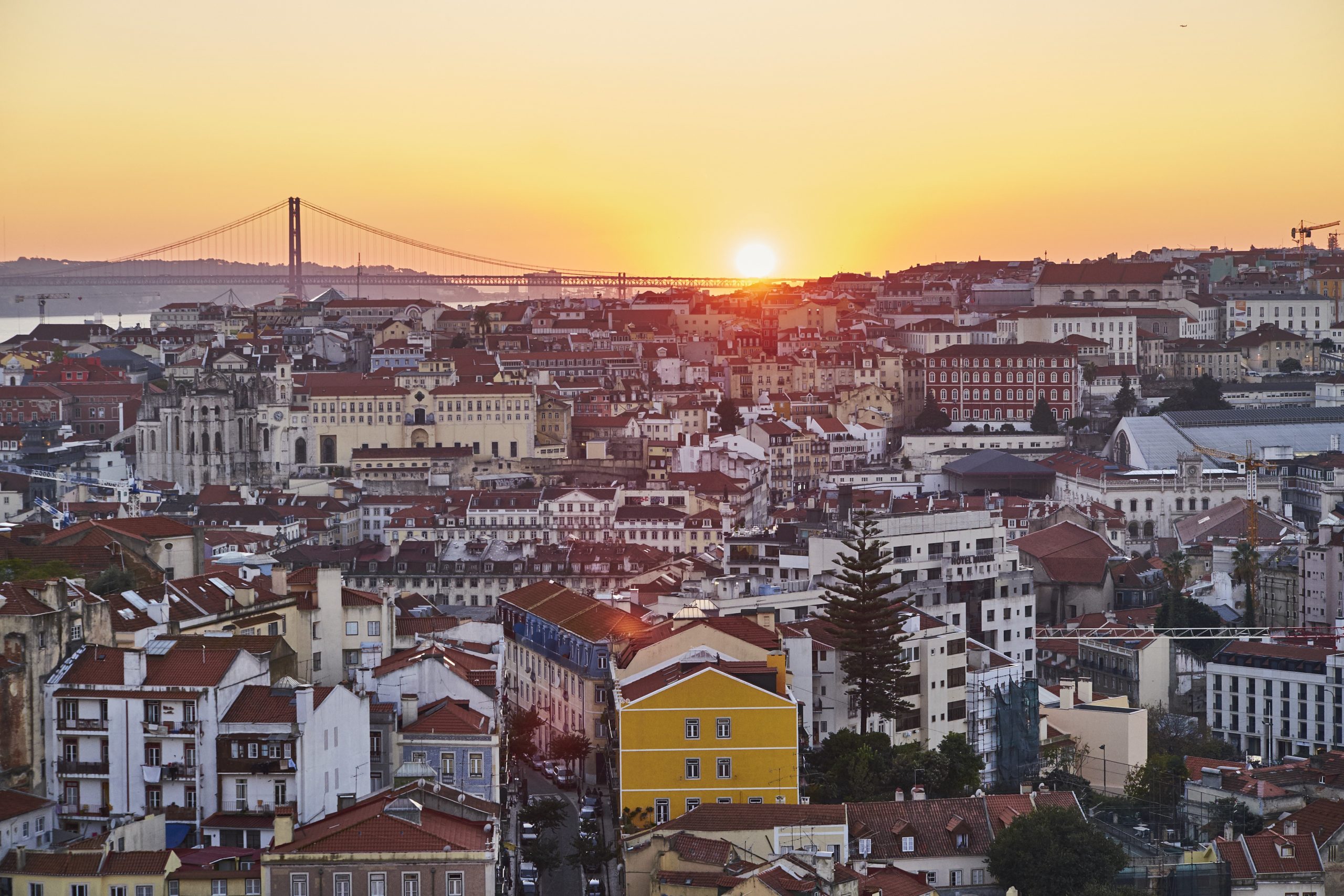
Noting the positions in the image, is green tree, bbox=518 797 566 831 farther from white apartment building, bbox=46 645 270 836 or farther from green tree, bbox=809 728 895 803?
white apartment building, bbox=46 645 270 836

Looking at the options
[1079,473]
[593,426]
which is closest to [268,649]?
[1079,473]

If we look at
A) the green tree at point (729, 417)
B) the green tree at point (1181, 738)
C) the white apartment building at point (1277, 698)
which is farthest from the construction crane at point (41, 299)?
the green tree at point (1181, 738)

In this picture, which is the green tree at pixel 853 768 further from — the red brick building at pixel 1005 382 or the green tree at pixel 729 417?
the red brick building at pixel 1005 382

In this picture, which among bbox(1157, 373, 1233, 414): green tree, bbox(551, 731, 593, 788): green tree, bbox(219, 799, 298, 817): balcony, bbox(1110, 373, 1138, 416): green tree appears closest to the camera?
bbox(219, 799, 298, 817): balcony

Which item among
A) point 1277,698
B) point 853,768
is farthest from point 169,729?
point 1277,698

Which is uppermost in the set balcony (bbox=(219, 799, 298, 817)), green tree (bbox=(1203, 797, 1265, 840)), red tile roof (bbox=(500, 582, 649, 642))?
red tile roof (bbox=(500, 582, 649, 642))

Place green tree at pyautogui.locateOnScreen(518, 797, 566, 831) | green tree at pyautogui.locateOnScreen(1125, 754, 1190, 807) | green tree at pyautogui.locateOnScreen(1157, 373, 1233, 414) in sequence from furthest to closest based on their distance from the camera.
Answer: green tree at pyautogui.locateOnScreen(1157, 373, 1233, 414), green tree at pyautogui.locateOnScreen(1125, 754, 1190, 807), green tree at pyautogui.locateOnScreen(518, 797, 566, 831)

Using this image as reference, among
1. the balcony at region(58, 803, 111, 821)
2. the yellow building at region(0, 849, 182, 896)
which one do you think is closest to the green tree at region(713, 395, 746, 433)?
the balcony at region(58, 803, 111, 821)

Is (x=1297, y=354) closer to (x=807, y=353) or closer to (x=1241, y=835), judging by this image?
(x=807, y=353)
